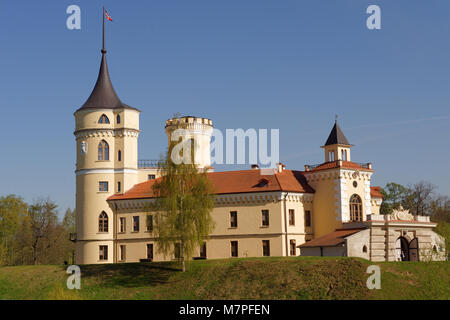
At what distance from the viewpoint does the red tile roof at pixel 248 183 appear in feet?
190

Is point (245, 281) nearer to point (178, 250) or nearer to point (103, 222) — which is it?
point (178, 250)

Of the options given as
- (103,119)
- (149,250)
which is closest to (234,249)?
(149,250)

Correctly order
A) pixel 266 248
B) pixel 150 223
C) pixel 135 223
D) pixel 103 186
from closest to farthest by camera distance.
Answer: pixel 150 223 → pixel 266 248 → pixel 135 223 → pixel 103 186

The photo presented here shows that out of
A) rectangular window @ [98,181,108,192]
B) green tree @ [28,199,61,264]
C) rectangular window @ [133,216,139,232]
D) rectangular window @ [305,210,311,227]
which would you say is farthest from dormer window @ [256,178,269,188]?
green tree @ [28,199,61,264]

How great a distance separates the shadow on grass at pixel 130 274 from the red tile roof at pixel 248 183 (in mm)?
8794

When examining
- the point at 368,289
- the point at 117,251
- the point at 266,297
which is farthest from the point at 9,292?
the point at 368,289

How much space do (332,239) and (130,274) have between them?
17.6m

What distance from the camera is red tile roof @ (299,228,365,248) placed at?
52775 mm

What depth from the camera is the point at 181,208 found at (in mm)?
49781

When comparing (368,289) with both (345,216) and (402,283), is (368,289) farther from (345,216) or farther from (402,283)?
(345,216)

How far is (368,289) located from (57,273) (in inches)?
1071

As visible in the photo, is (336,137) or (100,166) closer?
(336,137)

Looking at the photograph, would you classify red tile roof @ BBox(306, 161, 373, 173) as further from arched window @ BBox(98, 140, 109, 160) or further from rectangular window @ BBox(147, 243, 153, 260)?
arched window @ BBox(98, 140, 109, 160)
